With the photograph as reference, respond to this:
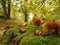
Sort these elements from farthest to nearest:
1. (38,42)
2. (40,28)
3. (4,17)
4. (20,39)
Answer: (4,17)
(40,28)
(20,39)
(38,42)

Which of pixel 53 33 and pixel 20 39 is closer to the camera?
pixel 53 33

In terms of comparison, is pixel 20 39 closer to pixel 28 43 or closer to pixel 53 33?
pixel 28 43

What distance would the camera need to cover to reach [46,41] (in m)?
2.93

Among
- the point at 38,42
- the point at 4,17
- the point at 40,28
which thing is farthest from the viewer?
the point at 4,17

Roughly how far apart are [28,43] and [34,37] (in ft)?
0.51

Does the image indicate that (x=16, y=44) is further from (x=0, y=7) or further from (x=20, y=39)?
(x=0, y=7)

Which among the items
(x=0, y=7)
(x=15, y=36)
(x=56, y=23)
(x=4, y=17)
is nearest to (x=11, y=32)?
(x=15, y=36)

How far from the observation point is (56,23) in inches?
115

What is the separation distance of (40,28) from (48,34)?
0.46 m

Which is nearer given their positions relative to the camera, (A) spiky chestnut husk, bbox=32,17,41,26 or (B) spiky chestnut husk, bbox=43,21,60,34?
(B) spiky chestnut husk, bbox=43,21,60,34

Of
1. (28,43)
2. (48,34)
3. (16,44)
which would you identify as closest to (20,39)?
(16,44)

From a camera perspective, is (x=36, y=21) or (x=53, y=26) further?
(x=36, y=21)

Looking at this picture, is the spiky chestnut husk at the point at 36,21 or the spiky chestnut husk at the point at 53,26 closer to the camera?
the spiky chestnut husk at the point at 53,26

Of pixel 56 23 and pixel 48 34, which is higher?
pixel 56 23
